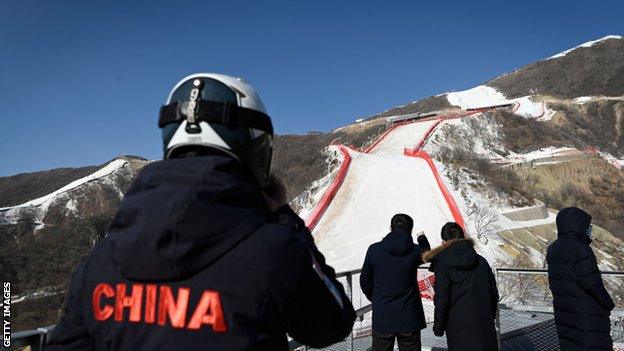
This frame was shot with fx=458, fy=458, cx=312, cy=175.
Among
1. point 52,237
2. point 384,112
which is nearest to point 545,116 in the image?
point 384,112

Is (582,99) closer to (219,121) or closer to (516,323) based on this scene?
(516,323)

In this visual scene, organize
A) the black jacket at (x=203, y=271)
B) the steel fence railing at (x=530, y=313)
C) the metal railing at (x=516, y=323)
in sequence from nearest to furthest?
the black jacket at (x=203, y=271), the metal railing at (x=516, y=323), the steel fence railing at (x=530, y=313)

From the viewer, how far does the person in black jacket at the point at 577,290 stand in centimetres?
465

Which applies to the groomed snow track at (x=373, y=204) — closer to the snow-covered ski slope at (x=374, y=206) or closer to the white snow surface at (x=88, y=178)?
the snow-covered ski slope at (x=374, y=206)

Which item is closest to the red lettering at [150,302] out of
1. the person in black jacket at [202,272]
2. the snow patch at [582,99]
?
the person in black jacket at [202,272]

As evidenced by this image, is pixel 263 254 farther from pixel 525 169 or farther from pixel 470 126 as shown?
pixel 470 126

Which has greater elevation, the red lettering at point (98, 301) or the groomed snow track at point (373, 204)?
the red lettering at point (98, 301)

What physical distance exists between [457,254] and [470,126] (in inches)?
1603

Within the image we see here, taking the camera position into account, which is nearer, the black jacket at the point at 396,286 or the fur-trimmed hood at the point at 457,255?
the fur-trimmed hood at the point at 457,255

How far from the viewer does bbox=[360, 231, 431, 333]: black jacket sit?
5391 mm

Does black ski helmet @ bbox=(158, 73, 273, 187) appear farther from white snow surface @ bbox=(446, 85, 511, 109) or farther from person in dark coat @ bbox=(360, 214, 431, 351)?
white snow surface @ bbox=(446, 85, 511, 109)

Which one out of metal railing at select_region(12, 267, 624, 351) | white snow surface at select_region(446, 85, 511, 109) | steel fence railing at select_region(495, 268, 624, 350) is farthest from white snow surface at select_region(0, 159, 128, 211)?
white snow surface at select_region(446, 85, 511, 109)

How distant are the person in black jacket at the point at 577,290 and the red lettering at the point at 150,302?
4735 millimetres

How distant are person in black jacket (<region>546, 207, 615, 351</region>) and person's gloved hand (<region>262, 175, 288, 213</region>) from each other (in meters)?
4.31
